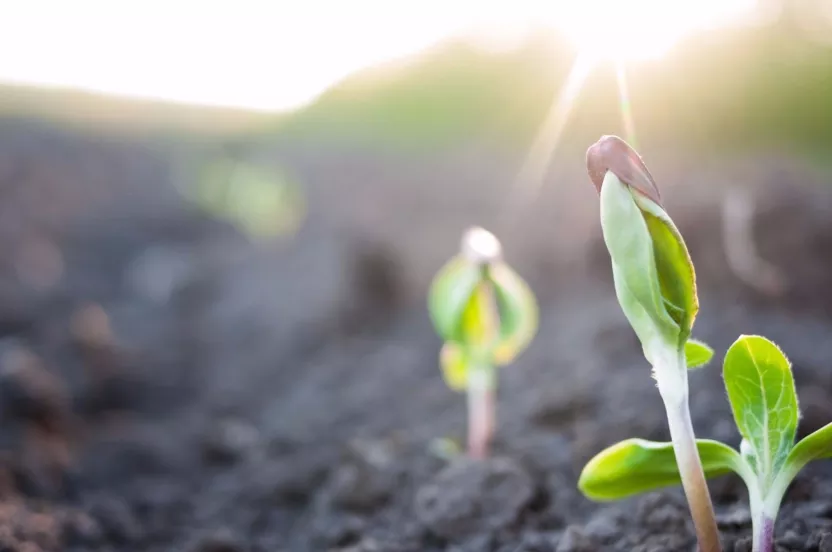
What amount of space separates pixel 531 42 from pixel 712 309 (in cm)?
498

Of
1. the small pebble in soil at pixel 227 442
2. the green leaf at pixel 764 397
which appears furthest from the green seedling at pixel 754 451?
the small pebble in soil at pixel 227 442

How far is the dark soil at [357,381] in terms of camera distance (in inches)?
67.6

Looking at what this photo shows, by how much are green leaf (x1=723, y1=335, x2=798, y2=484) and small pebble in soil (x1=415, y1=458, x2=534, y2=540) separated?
A: 65cm

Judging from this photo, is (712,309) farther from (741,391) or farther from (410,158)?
(410,158)

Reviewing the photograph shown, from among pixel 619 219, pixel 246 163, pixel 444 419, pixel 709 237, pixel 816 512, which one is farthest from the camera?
pixel 246 163

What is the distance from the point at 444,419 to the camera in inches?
103

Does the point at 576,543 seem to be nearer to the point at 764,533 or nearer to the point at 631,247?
the point at 764,533

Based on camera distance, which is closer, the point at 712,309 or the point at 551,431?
the point at 551,431

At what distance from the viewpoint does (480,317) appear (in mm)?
1945

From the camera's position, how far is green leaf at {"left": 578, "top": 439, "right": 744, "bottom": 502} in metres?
1.10

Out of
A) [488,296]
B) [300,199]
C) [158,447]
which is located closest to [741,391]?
[488,296]

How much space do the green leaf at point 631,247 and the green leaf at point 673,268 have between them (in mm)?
20

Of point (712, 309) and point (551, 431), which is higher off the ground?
point (712, 309)

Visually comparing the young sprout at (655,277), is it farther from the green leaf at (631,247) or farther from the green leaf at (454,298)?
the green leaf at (454,298)
